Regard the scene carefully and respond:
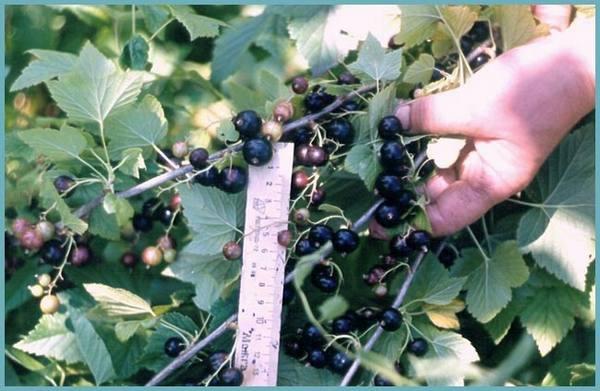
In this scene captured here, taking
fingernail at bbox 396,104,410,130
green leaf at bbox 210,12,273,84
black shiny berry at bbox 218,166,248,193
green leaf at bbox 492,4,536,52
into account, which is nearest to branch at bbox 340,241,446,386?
fingernail at bbox 396,104,410,130

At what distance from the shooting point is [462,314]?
1457mm

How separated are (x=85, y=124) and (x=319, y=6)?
520mm

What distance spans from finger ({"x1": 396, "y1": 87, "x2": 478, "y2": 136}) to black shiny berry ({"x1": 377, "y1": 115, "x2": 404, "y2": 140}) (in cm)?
4

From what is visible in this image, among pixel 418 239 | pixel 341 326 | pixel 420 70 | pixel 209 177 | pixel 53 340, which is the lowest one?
pixel 53 340

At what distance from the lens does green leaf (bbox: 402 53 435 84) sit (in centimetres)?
133

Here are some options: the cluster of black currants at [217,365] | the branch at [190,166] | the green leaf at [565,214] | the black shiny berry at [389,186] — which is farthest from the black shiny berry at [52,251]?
the green leaf at [565,214]

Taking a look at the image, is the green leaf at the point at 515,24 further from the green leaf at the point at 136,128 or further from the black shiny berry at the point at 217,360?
the black shiny berry at the point at 217,360

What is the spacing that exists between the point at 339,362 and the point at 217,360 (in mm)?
199

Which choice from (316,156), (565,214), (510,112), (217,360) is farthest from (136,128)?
(565,214)

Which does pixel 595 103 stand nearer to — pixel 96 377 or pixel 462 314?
pixel 462 314

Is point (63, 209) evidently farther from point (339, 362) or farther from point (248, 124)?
point (339, 362)

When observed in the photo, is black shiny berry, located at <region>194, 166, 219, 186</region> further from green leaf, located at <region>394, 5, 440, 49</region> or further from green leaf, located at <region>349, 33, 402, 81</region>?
green leaf, located at <region>394, 5, 440, 49</region>

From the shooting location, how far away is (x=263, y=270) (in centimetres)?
123

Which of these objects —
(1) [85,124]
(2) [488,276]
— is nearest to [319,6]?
(1) [85,124]
